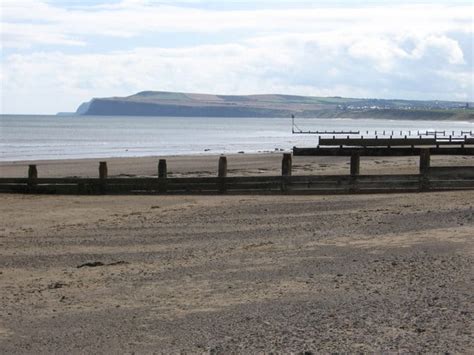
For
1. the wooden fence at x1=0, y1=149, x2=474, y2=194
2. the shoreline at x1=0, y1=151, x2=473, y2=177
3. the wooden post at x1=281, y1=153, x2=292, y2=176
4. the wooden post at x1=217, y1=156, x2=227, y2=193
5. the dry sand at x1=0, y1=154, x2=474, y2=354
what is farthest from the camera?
the shoreline at x1=0, y1=151, x2=473, y2=177

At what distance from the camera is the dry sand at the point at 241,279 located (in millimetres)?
7266

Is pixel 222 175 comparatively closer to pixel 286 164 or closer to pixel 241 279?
pixel 286 164

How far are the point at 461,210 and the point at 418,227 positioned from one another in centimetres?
254

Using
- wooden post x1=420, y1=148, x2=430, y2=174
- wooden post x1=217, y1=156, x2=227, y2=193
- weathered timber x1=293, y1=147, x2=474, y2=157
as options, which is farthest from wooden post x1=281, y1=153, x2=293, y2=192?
weathered timber x1=293, y1=147, x2=474, y2=157

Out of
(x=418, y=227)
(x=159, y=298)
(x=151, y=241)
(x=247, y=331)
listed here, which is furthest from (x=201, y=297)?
(x=418, y=227)

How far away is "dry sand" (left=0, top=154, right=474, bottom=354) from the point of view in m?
7.27

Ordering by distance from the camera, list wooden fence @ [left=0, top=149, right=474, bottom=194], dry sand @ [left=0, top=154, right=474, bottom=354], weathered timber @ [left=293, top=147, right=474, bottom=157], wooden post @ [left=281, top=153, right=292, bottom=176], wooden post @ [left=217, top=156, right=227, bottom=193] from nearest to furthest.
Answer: dry sand @ [left=0, top=154, right=474, bottom=354]
wooden fence @ [left=0, top=149, right=474, bottom=194]
wooden post @ [left=217, top=156, right=227, bottom=193]
wooden post @ [left=281, top=153, right=292, bottom=176]
weathered timber @ [left=293, top=147, right=474, bottom=157]

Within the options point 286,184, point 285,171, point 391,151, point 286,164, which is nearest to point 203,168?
point 391,151

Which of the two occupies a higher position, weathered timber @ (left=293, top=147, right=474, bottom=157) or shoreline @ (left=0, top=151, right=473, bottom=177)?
weathered timber @ (left=293, top=147, right=474, bottom=157)

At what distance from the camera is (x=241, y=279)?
1005cm

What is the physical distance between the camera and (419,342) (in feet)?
22.6

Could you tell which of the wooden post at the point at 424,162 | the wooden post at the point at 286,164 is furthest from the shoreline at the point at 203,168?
the wooden post at the point at 286,164

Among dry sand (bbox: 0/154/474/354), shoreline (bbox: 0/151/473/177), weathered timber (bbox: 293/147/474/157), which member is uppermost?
weathered timber (bbox: 293/147/474/157)

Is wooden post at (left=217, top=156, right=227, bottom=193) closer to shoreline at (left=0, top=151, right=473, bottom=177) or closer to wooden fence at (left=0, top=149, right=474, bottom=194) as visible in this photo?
wooden fence at (left=0, top=149, right=474, bottom=194)
